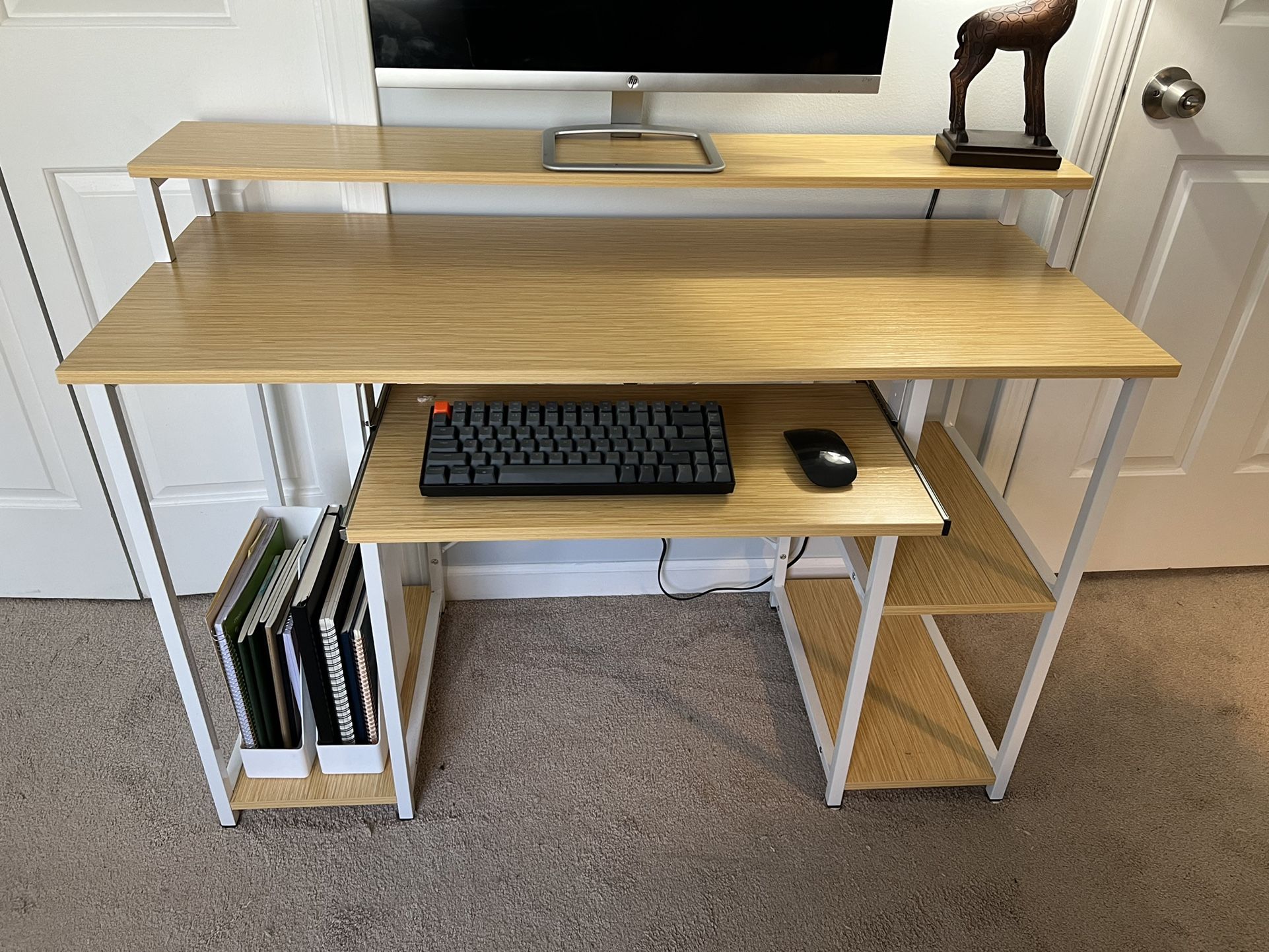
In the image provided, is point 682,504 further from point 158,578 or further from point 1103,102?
point 1103,102

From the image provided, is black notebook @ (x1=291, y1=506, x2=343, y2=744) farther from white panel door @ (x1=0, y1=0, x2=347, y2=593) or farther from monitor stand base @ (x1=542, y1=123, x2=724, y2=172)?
monitor stand base @ (x1=542, y1=123, x2=724, y2=172)

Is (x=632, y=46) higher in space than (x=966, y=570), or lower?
higher

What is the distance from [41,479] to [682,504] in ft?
4.33

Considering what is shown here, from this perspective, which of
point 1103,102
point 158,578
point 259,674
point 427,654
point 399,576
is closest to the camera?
point 158,578

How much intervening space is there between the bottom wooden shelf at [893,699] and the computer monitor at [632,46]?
0.97 m

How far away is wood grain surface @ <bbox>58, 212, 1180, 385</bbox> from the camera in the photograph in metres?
1.16

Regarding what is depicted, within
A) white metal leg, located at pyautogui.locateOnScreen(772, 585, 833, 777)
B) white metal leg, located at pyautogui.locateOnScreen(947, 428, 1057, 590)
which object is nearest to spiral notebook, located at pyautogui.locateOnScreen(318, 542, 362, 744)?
white metal leg, located at pyautogui.locateOnScreen(772, 585, 833, 777)

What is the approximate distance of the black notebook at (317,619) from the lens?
138 centimetres

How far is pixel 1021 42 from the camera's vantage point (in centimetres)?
134

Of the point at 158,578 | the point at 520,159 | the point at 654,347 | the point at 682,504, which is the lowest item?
the point at 158,578

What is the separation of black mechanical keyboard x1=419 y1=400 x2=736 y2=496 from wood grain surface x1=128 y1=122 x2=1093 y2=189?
313 mm

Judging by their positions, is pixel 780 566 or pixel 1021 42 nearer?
pixel 1021 42

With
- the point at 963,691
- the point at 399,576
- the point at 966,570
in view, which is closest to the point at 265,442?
the point at 399,576

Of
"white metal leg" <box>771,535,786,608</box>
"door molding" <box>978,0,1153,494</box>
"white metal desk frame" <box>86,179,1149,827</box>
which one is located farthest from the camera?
"white metal leg" <box>771,535,786,608</box>
